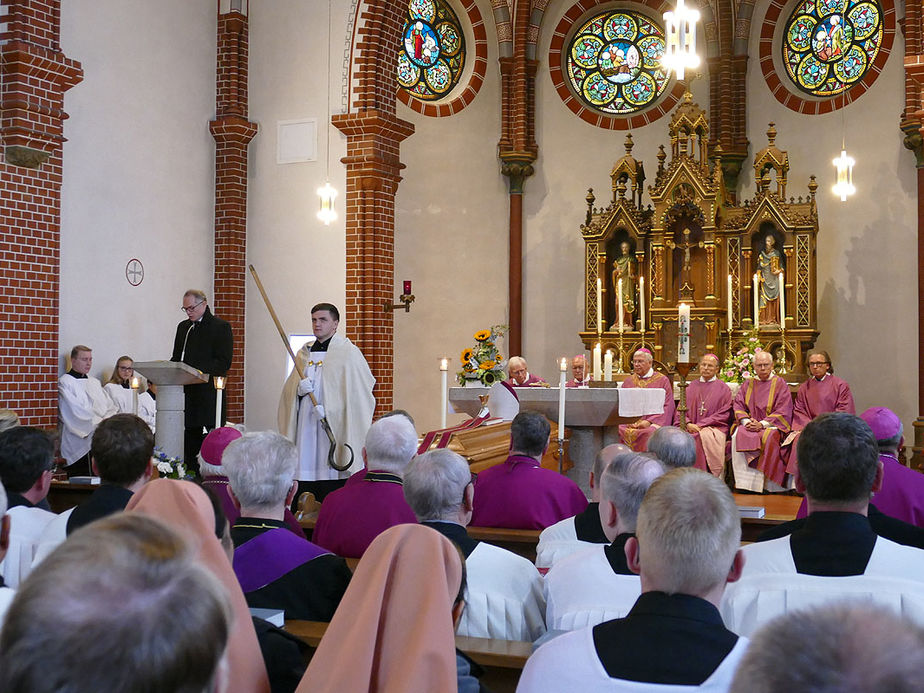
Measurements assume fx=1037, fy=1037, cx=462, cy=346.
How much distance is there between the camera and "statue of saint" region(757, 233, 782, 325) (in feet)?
43.8

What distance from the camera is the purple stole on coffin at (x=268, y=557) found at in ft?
11.3

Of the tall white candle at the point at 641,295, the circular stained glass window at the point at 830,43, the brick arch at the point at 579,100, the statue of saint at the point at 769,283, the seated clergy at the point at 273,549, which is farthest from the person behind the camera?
the brick arch at the point at 579,100

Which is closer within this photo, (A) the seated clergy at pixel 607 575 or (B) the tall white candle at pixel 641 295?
(A) the seated clergy at pixel 607 575

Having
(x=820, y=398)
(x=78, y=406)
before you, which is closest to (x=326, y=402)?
(x=78, y=406)

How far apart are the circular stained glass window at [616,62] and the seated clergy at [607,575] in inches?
515

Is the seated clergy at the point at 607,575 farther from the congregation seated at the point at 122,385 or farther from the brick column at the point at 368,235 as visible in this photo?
the brick column at the point at 368,235

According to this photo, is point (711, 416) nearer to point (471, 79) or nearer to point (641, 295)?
point (641, 295)

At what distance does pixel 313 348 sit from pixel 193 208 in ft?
13.1

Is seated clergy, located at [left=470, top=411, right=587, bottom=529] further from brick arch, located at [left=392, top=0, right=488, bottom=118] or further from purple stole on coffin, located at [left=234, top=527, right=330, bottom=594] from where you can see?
brick arch, located at [left=392, top=0, right=488, bottom=118]

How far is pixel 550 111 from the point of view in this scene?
15906 millimetres

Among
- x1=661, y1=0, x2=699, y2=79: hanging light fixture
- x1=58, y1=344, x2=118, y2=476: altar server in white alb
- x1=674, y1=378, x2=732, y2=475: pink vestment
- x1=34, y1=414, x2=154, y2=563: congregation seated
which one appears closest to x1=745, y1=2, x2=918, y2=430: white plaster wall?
x1=674, y1=378, x2=732, y2=475: pink vestment

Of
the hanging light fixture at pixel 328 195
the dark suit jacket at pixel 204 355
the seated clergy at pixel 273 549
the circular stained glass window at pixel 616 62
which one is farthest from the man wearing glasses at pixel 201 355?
the circular stained glass window at pixel 616 62

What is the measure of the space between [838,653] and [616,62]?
52.1 feet

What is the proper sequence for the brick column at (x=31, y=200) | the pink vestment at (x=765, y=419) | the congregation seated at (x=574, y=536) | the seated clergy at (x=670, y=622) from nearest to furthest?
the seated clergy at (x=670, y=622)
the congregation seated at (x=574, y=536)
the brick column at (x=31, y=200)
the pink vestment at (x=765, y=419)
